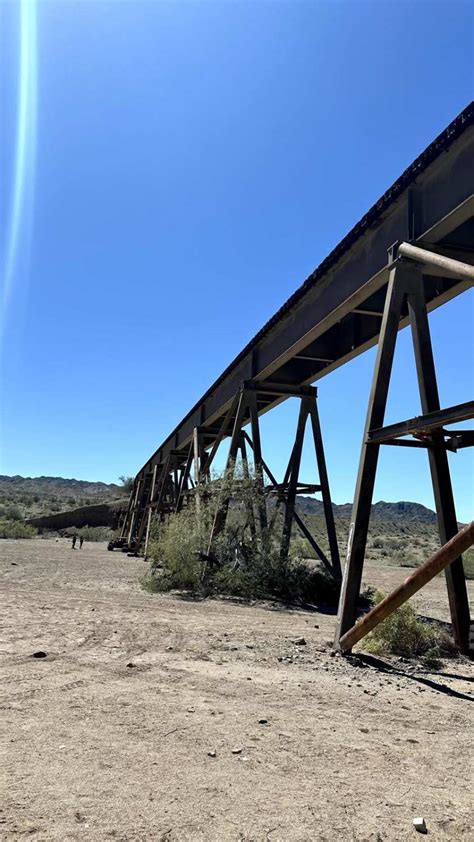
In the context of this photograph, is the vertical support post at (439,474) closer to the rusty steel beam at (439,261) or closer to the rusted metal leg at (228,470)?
the rusty steel beam at (439,261)

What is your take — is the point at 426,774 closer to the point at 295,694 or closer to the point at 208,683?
the point at 295,694

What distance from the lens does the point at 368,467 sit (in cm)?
627

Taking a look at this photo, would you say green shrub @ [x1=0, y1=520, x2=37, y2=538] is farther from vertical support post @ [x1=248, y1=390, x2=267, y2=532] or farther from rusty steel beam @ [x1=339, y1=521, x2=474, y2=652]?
rusty steel beam @ [x1=339, y1=521, x2=474, y2=652]

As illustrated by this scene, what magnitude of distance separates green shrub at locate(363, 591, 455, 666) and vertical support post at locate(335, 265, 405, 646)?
374 millimetres

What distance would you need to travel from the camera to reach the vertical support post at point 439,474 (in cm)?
577

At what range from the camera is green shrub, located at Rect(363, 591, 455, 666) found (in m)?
5.82

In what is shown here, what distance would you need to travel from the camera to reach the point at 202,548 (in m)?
12.2

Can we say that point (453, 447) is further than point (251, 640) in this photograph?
No

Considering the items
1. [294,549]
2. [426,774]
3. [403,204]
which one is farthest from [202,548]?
[426,774]

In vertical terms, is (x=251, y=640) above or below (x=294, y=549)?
below

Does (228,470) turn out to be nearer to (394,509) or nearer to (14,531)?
(14,531)

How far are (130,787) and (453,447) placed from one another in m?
4.67

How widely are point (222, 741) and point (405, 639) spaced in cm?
327

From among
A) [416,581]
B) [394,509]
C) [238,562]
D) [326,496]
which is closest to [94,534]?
[238,562]
